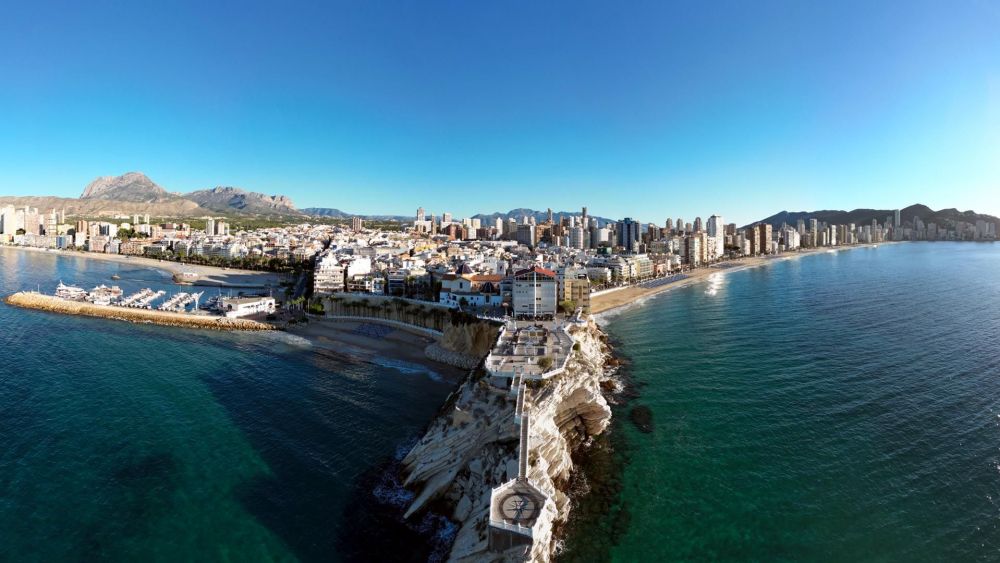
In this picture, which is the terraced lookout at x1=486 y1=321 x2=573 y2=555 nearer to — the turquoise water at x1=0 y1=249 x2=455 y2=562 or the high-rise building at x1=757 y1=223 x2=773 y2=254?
the turquoise water at x1=0 y1=249 x2=455 y2=562

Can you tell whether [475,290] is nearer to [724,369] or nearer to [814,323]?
[724,369]

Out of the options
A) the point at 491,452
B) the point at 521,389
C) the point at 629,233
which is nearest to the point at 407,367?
the point at 521,389

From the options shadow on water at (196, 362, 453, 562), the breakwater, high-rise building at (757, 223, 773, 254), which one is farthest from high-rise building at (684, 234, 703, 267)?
shadow on water at (196, 362, 453, 562)

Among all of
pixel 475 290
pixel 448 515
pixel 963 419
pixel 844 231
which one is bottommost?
pixel 448 515

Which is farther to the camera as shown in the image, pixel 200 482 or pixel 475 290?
pixel 475 290

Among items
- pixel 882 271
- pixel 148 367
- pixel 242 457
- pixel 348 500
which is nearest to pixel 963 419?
pixel 348 500

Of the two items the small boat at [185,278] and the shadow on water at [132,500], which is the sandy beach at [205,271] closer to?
the small boat at [185,278]

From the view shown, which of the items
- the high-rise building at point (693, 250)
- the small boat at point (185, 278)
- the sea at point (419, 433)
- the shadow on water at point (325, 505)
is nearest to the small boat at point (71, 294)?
the sea at point (419, 433)

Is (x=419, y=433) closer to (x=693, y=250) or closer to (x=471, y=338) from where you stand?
(x=471, y=338)
